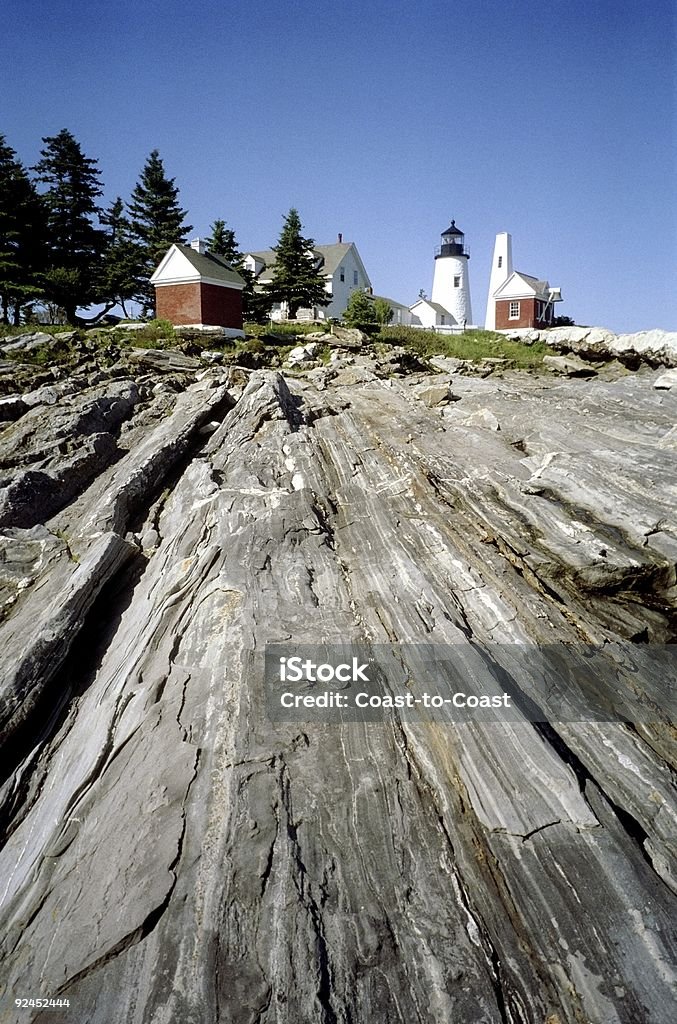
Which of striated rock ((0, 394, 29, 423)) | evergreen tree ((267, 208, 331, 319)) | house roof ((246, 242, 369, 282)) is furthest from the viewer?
house roof ((246, 242, 369, 282))

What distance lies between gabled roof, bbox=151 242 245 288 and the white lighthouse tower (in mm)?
45725

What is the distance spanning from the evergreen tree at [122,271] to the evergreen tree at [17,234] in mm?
5208

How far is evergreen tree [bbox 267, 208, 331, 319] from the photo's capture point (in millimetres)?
45500

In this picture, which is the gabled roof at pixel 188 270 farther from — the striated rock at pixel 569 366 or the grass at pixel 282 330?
the striated rock at pixel 569 366

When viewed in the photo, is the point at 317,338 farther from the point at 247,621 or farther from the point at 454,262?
the point at 454,262

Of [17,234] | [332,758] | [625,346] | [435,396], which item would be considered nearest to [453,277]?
[625,346]

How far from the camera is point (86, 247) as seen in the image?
154ft

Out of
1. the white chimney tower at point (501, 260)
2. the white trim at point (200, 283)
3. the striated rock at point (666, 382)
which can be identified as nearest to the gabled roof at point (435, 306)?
the white chimney tower at point (501, 260)

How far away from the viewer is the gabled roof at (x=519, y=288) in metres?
60.6

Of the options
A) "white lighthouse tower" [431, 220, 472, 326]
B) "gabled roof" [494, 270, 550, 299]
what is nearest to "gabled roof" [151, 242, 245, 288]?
"gabled roof" [494, 270, 550, 299]

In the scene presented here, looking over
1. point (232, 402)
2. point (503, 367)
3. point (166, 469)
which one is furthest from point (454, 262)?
point (166, 469)

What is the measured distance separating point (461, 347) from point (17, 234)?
3406 cm

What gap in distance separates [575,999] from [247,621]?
4965 mm

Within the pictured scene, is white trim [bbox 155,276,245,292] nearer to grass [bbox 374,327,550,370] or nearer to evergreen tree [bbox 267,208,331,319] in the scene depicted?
evergreen tree [bbox 267,208,331,319]
